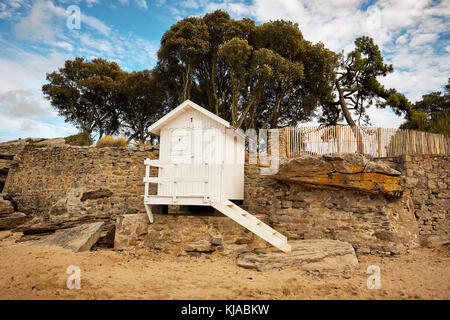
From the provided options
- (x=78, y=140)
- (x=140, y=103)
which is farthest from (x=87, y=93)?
(x=78, y=140)

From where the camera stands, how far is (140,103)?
2045cm

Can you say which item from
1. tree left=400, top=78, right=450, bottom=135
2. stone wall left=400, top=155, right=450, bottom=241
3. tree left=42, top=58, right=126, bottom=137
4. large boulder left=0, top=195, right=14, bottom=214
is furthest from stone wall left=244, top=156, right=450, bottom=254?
tree left=42, top=58, right=126, bottom=137

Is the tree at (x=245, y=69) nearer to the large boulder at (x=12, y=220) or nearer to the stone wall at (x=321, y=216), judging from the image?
the stone wall at (x=321, y=216)

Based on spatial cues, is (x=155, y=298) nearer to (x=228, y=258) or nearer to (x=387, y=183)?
(x=228, y=258)

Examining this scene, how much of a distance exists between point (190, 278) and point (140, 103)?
17356mm

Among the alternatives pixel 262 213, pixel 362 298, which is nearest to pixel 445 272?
pixel 362 298

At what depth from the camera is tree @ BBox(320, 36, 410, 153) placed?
16.8m

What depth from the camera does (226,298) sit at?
15.3 ft

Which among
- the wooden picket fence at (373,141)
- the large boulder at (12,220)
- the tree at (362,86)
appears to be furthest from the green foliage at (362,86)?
the large boulder at (12,220)

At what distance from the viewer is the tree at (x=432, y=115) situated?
14481mm

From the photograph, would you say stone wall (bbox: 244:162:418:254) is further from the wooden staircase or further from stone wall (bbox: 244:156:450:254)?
the wooden staircase

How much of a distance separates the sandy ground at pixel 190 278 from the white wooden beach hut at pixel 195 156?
72.9 inches

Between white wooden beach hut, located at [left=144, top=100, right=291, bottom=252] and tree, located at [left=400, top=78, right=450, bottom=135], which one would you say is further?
tree, located at [left=400, top=78, right=450, bottom=135]

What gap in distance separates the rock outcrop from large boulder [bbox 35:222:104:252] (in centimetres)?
636
